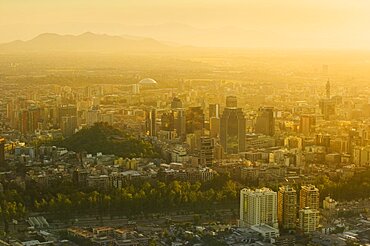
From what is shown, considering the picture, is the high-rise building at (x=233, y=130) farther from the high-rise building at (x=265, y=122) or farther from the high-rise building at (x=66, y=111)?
the high-rise building at (x=66, y=111)

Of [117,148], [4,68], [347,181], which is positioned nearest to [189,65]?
[4,68]

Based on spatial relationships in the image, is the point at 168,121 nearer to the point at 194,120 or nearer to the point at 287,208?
the point at 194,120

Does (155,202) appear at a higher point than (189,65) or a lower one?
lower

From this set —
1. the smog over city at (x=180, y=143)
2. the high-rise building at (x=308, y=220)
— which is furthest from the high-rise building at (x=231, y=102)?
the high-rise building at (x=308, y=220)

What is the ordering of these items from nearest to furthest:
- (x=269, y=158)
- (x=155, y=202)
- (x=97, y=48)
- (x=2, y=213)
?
1. (x=2, y=213)
2. (x=155, y=202)
3. (x=269, y=158)
4. (x=97, y=48)

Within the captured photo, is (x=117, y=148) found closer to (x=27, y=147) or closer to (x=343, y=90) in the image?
(x=27, y=147)
